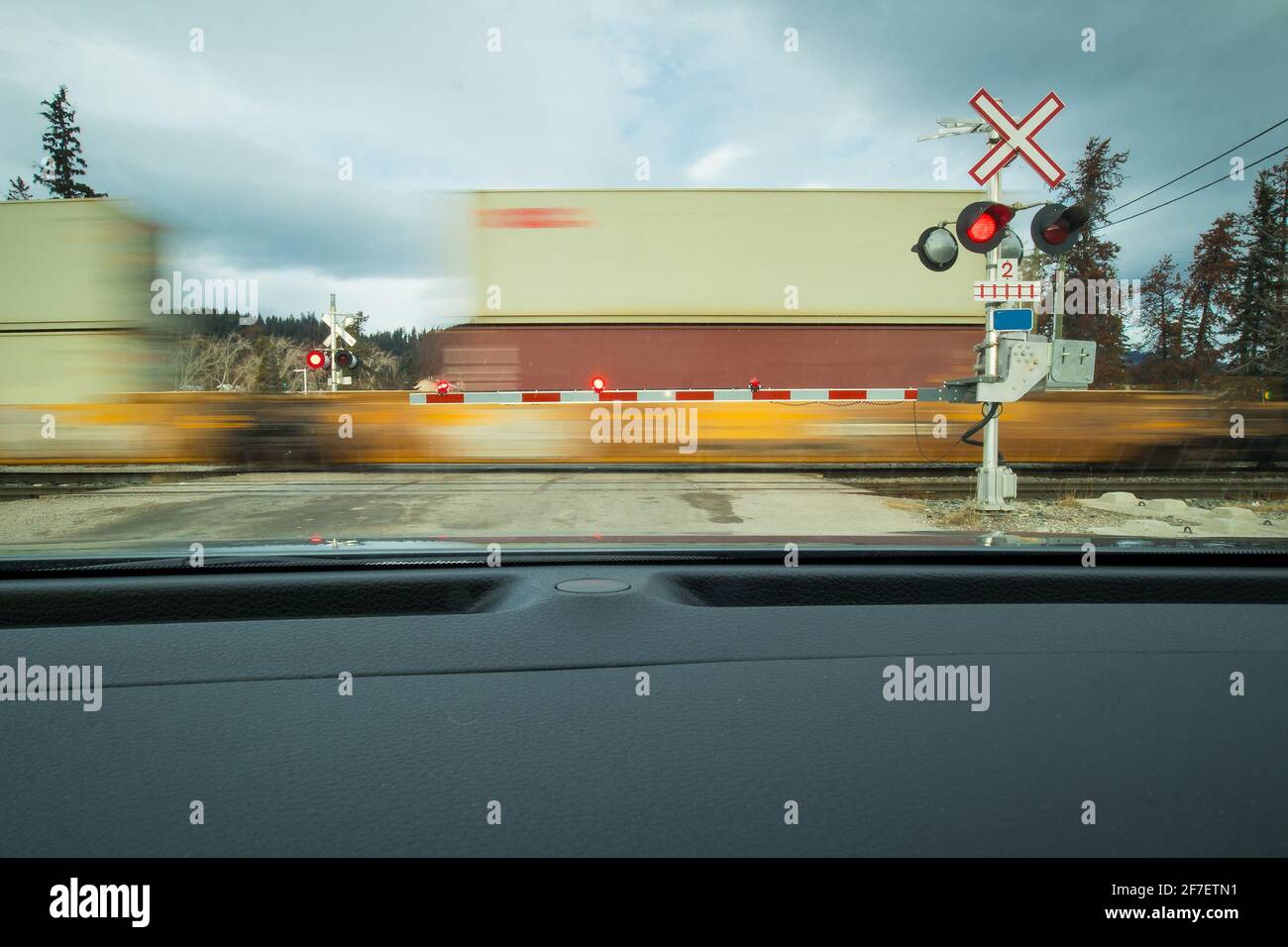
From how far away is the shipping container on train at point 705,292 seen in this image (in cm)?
1245

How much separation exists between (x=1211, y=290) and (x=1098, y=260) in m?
6.23

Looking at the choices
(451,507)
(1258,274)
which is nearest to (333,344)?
(451,507)

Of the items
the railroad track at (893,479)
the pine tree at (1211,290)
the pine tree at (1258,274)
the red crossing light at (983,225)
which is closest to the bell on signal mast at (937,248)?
the red crossing light at (983,225)

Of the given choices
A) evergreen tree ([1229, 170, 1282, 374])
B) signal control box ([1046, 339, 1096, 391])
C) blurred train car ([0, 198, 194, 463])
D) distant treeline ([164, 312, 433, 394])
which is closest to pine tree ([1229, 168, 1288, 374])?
evergreen tree ([1229, 170, 1282, 374])

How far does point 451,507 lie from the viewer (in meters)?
8.05

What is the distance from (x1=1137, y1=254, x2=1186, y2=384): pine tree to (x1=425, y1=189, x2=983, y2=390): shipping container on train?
30.4 metres

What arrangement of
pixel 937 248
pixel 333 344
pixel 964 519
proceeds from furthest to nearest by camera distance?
1. pixel 333 344
2. pixel 937 248
3. pixel 964 519

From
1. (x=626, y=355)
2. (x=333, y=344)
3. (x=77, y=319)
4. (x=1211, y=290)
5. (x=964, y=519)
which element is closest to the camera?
(x=964, y=519)

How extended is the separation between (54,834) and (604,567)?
1553 mm

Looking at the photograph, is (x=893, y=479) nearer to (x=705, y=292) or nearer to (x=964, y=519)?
(x=964, y=519)

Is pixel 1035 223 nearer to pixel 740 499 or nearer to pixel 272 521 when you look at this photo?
pixel 740 499

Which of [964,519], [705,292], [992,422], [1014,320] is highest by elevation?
[705,292]

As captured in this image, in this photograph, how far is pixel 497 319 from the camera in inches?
490
